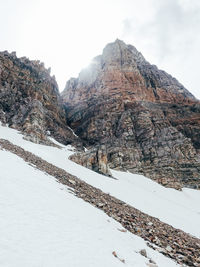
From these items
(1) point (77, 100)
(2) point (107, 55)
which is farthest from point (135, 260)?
(2) point (107, 55)

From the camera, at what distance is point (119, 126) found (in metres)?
68.0

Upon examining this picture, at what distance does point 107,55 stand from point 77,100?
34.7m

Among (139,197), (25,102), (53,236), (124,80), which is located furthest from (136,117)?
(53,236)

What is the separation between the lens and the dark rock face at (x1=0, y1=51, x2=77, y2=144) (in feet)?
150

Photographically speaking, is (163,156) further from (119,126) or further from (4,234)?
(4,234)

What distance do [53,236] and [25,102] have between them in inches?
2288

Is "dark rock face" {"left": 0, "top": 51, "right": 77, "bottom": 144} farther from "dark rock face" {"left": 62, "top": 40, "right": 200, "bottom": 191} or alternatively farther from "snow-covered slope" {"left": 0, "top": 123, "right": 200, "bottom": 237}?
"snow-covered slope" {"left": 0, "top": 123, "right": 200, "bottom": 237}

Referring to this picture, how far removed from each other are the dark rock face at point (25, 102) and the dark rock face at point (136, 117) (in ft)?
54.5

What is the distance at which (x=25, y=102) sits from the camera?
56094 mm

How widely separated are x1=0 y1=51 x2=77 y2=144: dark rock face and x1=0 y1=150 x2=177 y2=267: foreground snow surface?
3638cm

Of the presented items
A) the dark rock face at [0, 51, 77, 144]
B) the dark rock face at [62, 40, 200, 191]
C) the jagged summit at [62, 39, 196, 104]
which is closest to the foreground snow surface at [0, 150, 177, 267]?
the dark rock face at [62, 40, 200, 191]

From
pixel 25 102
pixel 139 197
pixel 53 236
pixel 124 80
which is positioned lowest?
pixel 53 236

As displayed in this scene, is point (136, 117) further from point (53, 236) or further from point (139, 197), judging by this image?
point (53, 236)

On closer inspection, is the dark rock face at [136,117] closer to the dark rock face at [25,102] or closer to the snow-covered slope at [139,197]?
the snow-covered slope at [139,197]
